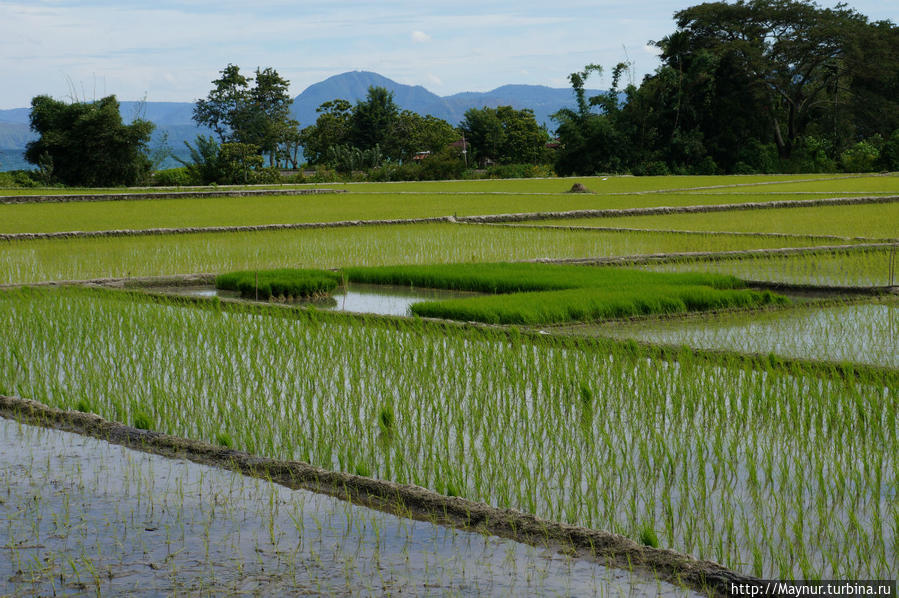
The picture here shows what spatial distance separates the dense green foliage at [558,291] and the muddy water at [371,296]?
0.17m

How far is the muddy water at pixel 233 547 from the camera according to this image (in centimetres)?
294

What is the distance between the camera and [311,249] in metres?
13.9

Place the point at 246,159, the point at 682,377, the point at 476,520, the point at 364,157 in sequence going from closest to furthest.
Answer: the point at 476,520 → the point at 682,377 → the point at 246,159 → the point at 364,157

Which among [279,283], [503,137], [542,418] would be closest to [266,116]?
[503,137]

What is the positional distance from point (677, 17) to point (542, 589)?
4146cm

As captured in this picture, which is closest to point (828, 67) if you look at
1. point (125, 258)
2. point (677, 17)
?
point (677, 17)

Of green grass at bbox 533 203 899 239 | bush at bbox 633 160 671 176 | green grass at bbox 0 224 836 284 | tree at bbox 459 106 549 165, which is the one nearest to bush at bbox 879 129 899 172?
bush at bbox 633 160 671 176

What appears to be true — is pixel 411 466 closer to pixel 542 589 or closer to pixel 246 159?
pixel 542 589

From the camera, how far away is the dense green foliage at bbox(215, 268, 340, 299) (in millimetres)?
9914

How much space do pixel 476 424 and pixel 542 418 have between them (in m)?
0.31

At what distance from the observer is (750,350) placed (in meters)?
6.52

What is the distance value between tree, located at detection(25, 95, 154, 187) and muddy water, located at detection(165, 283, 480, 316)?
22298mm

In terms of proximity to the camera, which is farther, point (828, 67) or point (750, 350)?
point (828, 67)

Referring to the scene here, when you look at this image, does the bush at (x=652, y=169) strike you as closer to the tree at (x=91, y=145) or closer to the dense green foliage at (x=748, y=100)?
the dense green foliage at (x=748, y=100)
